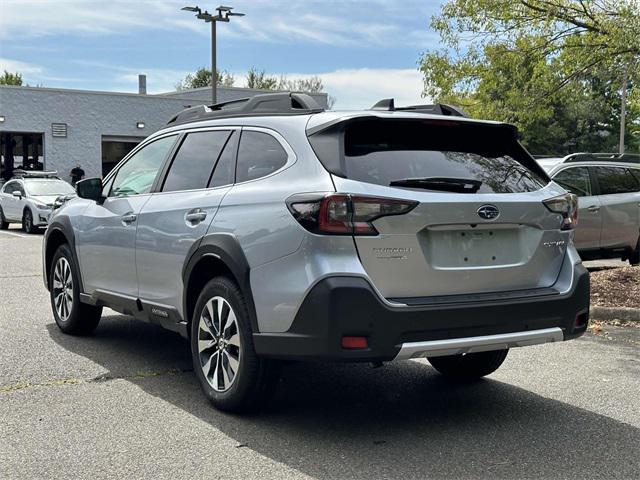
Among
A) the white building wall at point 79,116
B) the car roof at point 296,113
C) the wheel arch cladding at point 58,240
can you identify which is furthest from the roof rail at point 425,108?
the white building wall at point 79,116

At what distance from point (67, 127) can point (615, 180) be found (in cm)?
2845

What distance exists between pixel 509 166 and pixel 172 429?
102 inches

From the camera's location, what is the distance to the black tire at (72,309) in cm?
683

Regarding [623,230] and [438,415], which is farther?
[623,230]

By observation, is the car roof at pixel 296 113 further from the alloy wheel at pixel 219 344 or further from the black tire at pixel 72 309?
the black tire at pixel 72 309

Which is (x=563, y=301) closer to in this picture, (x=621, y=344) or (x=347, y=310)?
(x=347, y=310)

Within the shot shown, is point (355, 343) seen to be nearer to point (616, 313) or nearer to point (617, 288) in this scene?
point (616, 313)

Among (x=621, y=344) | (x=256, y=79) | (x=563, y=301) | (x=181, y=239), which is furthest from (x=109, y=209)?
(x=256, y=79)

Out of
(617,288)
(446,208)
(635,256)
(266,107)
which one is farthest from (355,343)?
(635,256)

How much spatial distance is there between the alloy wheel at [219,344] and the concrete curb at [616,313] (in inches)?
185

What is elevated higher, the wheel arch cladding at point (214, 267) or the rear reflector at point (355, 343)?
the wheel arch cladding at point (214, 267)

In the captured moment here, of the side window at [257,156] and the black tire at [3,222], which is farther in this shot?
the black tire at [3,222]

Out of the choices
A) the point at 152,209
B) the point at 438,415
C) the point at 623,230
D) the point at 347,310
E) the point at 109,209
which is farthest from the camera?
the point at 623,230

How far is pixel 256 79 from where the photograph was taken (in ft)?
285
